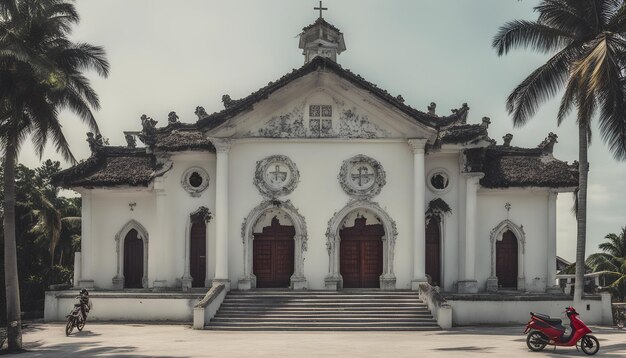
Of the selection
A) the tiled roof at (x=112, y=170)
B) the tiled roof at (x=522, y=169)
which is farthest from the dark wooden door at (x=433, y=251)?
the tiled roof at (x=112, y=170)

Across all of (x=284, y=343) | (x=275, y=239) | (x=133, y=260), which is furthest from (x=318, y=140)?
(x=284, y=343)

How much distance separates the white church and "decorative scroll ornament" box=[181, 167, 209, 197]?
58mm

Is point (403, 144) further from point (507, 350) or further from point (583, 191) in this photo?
point (507, 350)

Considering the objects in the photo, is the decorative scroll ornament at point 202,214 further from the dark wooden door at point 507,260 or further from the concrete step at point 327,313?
the dark wooden door at point 507,260

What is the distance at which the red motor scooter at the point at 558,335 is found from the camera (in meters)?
19.5

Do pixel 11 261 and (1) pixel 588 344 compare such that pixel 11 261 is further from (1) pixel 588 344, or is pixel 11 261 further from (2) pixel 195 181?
(1) pixel 588 344

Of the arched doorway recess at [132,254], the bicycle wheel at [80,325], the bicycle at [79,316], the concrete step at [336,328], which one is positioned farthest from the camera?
the arched doorway recess at [132,254]

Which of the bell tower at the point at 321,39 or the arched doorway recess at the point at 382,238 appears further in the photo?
the bell tower at the point at 321,39

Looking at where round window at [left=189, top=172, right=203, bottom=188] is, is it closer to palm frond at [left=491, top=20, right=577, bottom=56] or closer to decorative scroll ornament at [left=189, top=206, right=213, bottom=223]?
decorative scroll ornament at [left=189, top=206, right=213, bottom=223]

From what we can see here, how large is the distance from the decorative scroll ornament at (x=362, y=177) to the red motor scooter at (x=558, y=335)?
37.2 feet

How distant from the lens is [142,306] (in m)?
28.4

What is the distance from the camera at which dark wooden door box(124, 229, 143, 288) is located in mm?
33250

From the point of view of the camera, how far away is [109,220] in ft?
109

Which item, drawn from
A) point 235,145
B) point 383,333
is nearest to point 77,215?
point 235,145
